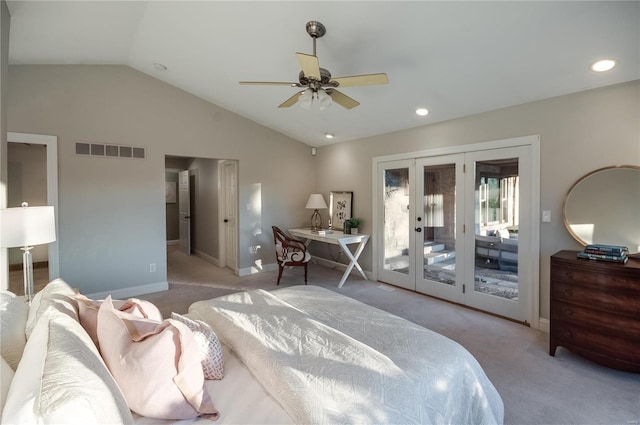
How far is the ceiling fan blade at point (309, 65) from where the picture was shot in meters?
1.98

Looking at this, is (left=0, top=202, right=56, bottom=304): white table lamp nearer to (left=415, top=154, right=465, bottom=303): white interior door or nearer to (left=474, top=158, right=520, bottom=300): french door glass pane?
(left=415, top=154, right=465, bottom=303): white interior door

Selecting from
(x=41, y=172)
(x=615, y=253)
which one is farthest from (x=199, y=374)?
(x=41, y=172)

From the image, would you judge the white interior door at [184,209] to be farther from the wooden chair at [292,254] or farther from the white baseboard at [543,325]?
the white baseboard at [543,325]

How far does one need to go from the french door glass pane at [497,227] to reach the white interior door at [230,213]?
374cm

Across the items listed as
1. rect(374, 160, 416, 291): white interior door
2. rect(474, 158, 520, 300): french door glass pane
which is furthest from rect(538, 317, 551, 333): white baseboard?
rect(374, 160, 416, 291): white interior door

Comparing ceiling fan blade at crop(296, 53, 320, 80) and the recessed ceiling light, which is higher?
the recessed ceiling light

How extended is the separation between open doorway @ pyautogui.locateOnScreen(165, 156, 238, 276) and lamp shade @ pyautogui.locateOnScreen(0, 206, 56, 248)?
3.13m

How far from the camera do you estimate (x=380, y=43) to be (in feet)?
8.66

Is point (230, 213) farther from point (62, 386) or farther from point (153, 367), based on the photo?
point (62, 386)

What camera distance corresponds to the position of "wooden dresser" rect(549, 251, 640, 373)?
2186 mm

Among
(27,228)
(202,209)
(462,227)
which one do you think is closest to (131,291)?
(27,228)

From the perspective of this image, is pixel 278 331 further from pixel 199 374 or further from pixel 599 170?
pixel 599 170

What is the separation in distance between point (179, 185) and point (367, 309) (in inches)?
279

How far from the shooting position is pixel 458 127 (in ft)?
12.1
